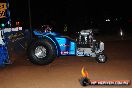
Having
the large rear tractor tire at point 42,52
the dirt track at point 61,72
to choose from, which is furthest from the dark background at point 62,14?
the large rear tractor tire at point 42,52

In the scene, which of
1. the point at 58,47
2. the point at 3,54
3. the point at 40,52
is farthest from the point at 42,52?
the point at 3,54

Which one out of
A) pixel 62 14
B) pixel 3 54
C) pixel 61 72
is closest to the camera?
pixel 61 72

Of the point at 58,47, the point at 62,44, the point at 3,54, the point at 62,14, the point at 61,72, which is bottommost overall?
the point at 61,72

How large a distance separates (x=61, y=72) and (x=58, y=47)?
4.44 ft

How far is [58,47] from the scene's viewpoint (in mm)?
11266

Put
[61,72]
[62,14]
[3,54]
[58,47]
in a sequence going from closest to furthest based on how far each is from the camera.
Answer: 1. [61,72]
2. [3,54]
3. [58,47]
4. [62,14]

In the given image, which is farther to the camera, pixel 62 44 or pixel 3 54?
pixel 62 44

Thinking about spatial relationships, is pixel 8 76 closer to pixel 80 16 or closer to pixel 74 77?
pixel 74 77

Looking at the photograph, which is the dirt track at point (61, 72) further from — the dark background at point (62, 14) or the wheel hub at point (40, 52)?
the dark background at point (62, 14)

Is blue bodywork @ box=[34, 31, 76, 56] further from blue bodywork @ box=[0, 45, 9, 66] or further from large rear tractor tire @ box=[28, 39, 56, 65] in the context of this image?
blue bodywork @ box=[0, 45, 9, 66]

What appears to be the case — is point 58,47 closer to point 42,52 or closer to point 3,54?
point 42,52

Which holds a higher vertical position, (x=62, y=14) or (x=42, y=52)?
(x=62, y=14)

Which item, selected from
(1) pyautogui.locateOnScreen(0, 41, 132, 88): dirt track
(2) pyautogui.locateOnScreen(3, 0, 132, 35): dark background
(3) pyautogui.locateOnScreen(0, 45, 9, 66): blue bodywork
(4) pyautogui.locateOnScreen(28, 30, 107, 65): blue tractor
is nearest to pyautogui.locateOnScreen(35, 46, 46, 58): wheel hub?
(4) pyautogui.locateOnScreen(28, 30, 107, 65): blue tractor

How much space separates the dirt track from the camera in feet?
28.8
